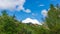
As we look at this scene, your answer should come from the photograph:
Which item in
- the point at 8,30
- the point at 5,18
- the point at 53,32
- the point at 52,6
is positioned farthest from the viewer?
the point at 5,18

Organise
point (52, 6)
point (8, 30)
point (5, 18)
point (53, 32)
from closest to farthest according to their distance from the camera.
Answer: point (53, 32) → point (52, 6) → point (8, 30) → point (5, 18)

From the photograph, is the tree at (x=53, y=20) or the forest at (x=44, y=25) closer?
the tree at (x=53, y=20)

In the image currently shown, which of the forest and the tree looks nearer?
the tree

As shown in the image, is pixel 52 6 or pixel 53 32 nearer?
pixel 53 32

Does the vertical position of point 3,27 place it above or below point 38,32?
above

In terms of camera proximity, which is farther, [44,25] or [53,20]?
[44,25]

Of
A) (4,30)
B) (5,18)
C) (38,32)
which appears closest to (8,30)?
(4,30)

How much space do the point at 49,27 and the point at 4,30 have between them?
20.2 ft

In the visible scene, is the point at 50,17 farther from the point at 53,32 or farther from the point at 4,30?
the point at 4,30

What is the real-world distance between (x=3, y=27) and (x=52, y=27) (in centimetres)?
677

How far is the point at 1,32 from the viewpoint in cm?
2725

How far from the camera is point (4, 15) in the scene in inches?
1209

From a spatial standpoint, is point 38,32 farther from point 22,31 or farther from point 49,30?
point 22,31

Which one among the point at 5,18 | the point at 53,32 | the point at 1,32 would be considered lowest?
the point at 53,32
